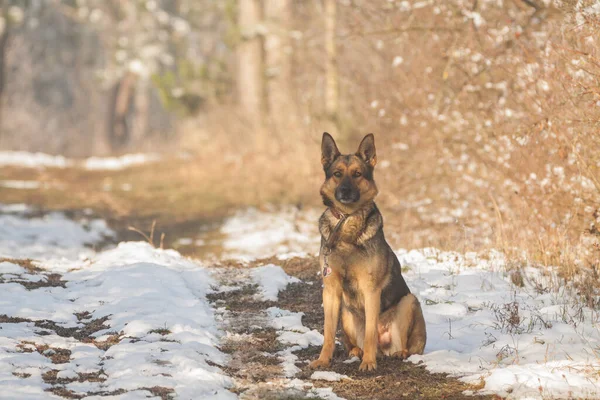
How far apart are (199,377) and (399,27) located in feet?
30.9

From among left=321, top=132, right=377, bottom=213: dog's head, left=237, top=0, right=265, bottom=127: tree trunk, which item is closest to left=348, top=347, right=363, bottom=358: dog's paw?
left=321, top=132, right=377, bottom=213: dog's head

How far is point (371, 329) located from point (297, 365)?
2.38 feet

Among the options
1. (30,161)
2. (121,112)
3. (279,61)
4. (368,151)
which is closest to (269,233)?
(368,151)

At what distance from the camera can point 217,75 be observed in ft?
93.1

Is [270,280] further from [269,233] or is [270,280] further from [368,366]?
[269,233]

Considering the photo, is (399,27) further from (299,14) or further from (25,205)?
(25,205)

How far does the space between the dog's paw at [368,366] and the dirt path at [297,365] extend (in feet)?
0.15

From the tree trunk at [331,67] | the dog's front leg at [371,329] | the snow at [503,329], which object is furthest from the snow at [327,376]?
the tree trunk at [331,67]

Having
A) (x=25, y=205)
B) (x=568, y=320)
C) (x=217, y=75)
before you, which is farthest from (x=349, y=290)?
(x=217, y=75)

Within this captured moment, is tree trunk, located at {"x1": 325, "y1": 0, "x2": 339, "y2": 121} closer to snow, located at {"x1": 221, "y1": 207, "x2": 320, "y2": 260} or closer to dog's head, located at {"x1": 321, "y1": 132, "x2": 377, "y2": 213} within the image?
snow, located at {"x1": 221, "y1": 207, "x2": 320, "y2": 260}

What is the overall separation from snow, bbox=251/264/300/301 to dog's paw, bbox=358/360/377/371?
2440mm

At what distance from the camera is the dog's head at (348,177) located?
6367 millimetres

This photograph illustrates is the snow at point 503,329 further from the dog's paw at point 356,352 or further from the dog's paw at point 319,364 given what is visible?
the dog's paw at point 319,364

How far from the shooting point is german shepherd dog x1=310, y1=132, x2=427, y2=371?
6.31 m
